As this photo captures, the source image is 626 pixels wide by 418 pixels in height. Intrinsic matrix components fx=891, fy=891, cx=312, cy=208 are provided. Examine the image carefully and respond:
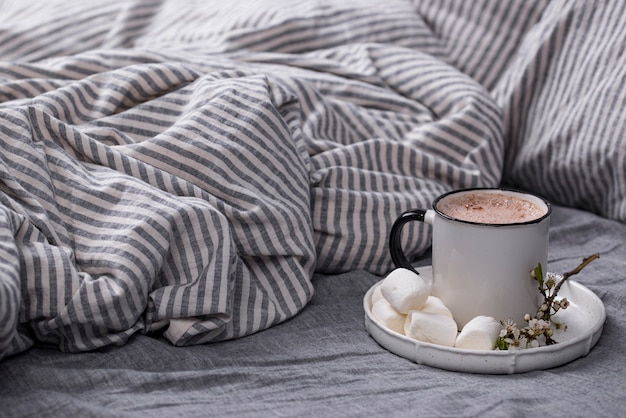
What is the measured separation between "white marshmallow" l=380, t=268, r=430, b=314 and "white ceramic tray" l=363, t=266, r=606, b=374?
0.03 metres

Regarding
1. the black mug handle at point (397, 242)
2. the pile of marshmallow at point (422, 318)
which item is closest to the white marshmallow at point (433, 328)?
the pile of marshmallow at point (422, 318)

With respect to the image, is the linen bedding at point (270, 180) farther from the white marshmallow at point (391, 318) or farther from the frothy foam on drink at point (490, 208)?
the frothy foam on drink at point (490, 208)

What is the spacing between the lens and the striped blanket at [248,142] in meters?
0.80

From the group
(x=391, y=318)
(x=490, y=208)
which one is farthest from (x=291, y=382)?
(x=490, y=208)

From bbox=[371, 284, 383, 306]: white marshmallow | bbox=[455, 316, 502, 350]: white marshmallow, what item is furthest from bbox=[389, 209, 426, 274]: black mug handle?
bbox=[455, 316, 502, 350]: white marshmallow

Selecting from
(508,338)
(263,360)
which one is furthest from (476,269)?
(263,360)

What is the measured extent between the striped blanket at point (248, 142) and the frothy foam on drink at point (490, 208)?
16 cm

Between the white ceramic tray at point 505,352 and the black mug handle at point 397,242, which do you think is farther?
the black mug handle at point 397,242

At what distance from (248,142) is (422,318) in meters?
0.27

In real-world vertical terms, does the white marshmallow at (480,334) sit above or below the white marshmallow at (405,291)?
below

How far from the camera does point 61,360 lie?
0.78 m

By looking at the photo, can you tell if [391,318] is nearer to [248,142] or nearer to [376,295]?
[376,295]

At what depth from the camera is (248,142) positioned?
0.92 metres

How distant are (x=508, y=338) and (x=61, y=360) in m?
0.39
